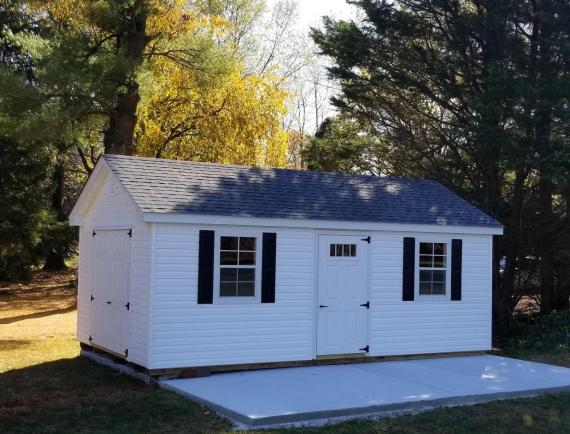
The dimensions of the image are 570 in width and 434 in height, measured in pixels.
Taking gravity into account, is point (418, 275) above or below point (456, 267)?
below

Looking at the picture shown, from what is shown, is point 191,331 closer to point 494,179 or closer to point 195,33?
point 494,179

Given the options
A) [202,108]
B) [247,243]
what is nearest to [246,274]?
[247,243]

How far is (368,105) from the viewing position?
21.4 meters

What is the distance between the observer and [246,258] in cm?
1145

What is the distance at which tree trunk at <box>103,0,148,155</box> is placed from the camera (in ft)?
64.1

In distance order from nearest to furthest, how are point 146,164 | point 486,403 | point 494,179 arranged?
point 486,403 → point 146,164 → point 494,179

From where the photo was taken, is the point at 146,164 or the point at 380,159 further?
the point at 380,159

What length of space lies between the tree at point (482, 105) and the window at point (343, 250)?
6.13 m

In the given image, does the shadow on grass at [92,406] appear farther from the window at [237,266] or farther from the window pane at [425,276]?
the window pane at [425,276]

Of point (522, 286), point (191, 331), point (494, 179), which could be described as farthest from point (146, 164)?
point (522, 286)

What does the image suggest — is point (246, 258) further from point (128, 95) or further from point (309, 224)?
point (128, 95)

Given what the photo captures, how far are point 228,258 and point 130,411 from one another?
10.3ft

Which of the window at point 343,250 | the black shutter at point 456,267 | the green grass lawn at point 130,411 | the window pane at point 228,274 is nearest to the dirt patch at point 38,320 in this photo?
the green grass lawn at point 130,411

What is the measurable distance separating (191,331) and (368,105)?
40.4ft
